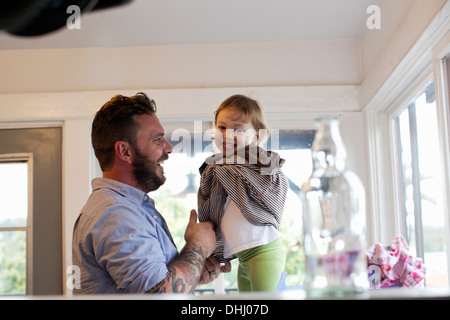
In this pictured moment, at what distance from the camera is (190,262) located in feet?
4.25

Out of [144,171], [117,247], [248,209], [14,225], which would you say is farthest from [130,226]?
[14,225]

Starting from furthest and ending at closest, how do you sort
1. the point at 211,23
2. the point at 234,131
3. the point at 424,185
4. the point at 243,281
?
the point at 211,23, the point at 424,185, the point at 234,131, the point at 243,281

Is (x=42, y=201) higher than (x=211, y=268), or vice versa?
(x=42, y=201)

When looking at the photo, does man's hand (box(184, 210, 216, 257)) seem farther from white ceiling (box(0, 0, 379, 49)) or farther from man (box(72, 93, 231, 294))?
white ceiling (box(0, 0, 379, 49))

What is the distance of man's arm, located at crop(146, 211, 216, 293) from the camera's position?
1.21 meters

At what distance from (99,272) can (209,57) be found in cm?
185

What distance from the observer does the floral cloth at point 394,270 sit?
6.18 ft

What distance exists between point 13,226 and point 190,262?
198 centimetres

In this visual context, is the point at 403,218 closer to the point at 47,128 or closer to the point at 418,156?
the point at 418,156

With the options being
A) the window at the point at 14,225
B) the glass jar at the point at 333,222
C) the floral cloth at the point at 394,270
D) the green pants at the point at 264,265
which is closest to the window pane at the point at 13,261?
the window at the point at 14,225

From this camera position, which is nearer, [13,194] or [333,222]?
[333,222]

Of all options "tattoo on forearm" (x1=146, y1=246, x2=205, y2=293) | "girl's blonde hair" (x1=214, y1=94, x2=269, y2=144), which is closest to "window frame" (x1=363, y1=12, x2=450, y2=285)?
"girl's blonde hair" (x1=214, y1=94, x2=269, y2=144)

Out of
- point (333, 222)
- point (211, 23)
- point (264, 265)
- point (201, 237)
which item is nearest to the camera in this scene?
point (333, 222)

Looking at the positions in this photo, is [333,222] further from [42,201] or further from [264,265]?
[42,201]
